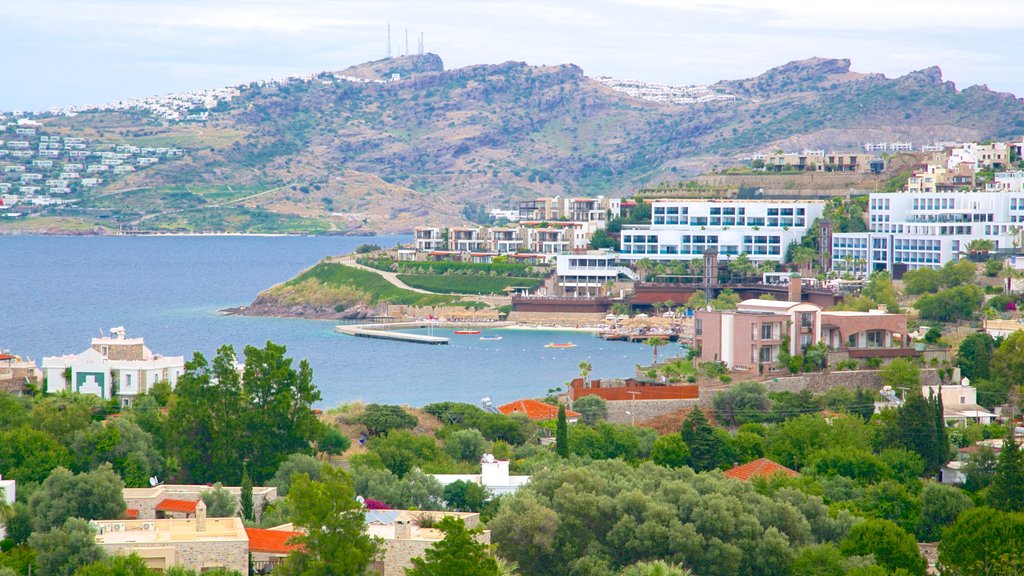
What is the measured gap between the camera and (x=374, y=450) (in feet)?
107

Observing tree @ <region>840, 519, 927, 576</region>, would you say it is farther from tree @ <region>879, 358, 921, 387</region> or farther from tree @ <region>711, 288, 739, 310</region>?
tree @ <region>711, 288, 739, 310</region>

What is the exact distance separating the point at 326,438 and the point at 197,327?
168 ft

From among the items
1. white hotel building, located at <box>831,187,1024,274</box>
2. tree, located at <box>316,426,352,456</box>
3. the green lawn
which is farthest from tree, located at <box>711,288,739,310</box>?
tree, located at <box>316,426,352,456</box>

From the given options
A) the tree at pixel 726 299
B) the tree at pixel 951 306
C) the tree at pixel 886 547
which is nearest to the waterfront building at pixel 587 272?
the tree at pixel 726 299

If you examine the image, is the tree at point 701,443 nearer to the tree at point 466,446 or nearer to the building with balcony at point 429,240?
the tree at point 466,446

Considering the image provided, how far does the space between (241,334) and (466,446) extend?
155ft

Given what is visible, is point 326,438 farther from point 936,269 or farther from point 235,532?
point 936,269

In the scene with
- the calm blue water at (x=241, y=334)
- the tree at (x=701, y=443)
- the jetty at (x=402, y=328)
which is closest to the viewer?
the tree at (x=701, y=443)

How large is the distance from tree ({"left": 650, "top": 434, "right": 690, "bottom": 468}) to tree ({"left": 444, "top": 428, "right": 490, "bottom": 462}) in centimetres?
321

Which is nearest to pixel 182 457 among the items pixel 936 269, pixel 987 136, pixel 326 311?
pixel 936 269

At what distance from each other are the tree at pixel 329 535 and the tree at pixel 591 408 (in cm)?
1591

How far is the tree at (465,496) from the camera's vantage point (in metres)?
28.1

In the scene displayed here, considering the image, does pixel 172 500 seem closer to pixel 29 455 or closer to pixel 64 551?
pixel 29 455

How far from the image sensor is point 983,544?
2570 centimetres
